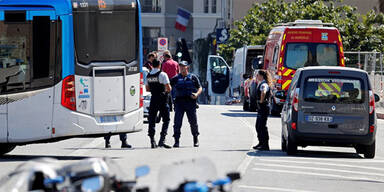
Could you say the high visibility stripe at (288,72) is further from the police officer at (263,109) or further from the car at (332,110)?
the car at (332,110)

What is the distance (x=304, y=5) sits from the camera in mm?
60875

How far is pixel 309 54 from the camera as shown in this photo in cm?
3095

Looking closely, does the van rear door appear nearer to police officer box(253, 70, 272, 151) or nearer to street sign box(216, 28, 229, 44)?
police officer box(253, 70, 272, 151)

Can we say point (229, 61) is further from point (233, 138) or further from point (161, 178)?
point (161, 178)

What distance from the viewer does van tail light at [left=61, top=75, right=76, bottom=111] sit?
16.0 metres

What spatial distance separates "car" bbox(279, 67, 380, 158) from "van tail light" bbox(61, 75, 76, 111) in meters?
3.96

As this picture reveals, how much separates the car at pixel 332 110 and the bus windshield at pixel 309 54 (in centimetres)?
1305

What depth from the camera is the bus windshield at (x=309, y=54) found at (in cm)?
3081

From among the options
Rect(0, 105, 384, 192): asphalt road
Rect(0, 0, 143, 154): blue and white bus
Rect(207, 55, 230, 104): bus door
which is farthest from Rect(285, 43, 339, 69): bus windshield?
Rect(207, 55, 230, 104): bus door

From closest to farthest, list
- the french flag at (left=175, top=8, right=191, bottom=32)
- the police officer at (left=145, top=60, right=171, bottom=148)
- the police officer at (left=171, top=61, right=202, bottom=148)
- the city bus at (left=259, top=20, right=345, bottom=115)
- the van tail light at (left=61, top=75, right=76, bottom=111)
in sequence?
the van tail light at (left=61, top=75, right=76, bottom=111) → the police officer at (left=145, top=60, right=171, bottom=148) → the police officer at (left=171, top=61, right=202, bottom=148) → the city bus at (left=259, top=20, right=345, bottom=115) → the french flag at (left=175, top=8, right=191, bottom=32)

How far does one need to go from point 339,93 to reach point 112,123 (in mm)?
4122

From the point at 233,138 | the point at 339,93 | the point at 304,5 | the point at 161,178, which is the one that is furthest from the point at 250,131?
the point at 304,5

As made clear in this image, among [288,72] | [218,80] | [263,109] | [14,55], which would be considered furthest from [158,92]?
[218,80]

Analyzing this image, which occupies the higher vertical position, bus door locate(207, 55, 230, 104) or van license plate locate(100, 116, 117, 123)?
van license plate locate(100, 116, 117, 123)
